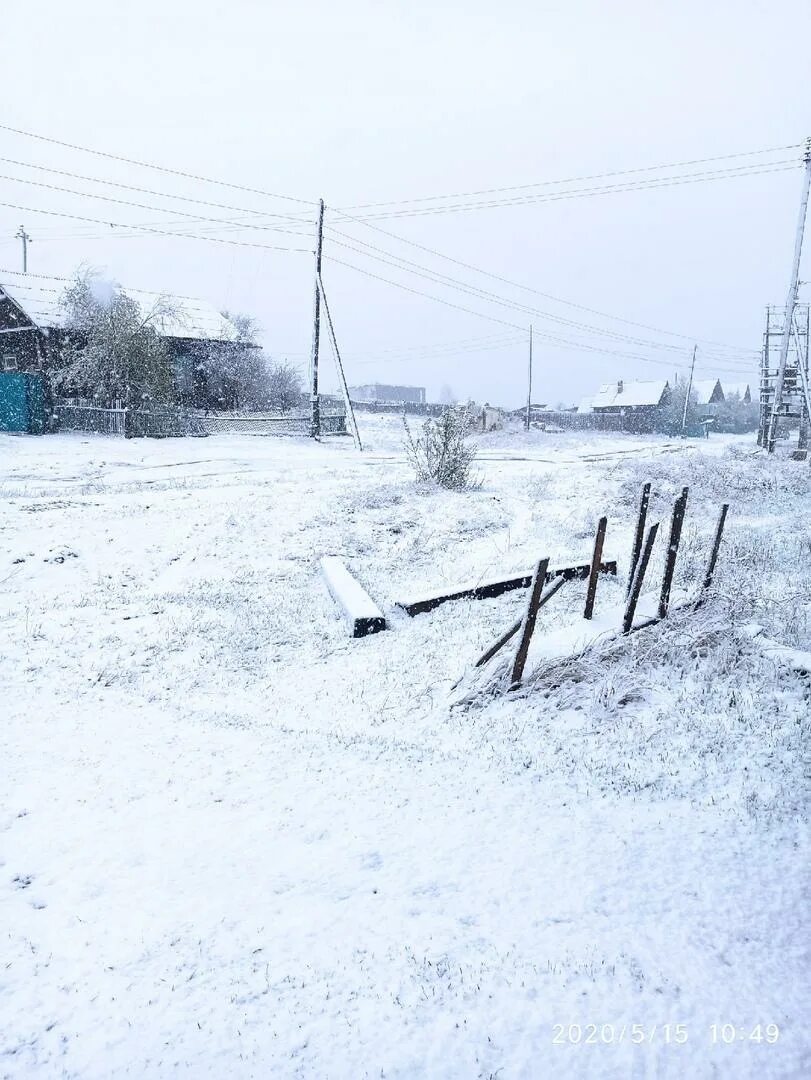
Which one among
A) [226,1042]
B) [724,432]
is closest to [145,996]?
[226,1042]

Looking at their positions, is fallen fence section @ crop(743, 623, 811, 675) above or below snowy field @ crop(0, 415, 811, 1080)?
above

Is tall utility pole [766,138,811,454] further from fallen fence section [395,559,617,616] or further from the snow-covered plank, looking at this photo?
the snow-covered plank

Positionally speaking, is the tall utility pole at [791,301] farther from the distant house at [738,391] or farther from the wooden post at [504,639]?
the distant house at [738,391]

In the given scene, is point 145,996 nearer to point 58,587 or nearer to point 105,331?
point 58,587

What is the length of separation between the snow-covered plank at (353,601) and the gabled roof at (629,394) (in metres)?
52.6

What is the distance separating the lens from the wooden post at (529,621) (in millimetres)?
4859

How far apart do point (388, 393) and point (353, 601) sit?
88490 millimetres

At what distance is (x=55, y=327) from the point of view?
25.9 metres

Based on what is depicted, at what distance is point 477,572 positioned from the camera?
8977mm

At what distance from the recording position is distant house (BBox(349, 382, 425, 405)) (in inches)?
3446

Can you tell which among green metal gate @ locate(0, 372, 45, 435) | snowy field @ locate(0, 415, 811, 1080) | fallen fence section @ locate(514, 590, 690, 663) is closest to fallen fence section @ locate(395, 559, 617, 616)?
snowy field @ locate(0, 415, 811, 1080)

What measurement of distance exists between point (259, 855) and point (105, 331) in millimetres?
25507

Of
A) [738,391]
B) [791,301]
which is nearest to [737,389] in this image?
[738,391]

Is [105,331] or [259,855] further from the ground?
[105,331]
